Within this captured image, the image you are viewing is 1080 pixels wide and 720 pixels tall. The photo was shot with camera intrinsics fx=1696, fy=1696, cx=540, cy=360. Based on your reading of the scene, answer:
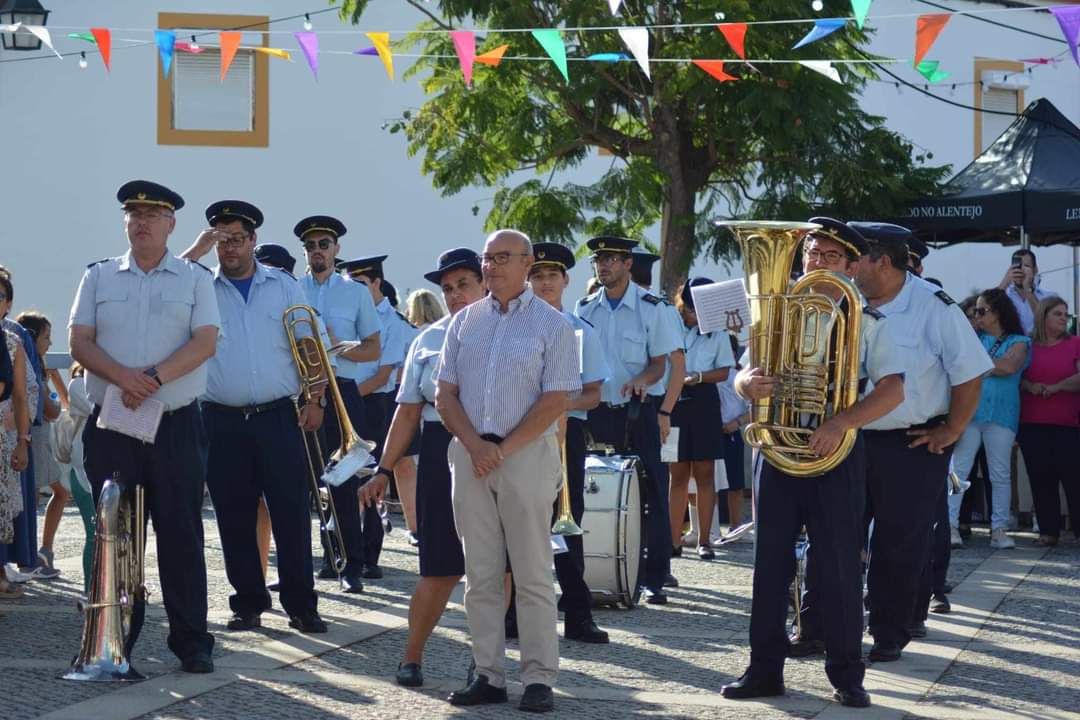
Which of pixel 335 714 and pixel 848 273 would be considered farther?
pixel 848 273

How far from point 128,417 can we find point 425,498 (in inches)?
51.1

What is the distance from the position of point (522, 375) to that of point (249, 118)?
17570 mm

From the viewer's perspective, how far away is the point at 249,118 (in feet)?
77.0

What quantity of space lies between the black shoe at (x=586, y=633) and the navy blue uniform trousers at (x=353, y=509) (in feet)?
6.72

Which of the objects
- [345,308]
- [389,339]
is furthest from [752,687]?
[389,339]

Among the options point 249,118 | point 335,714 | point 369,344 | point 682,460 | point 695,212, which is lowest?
point 335,714

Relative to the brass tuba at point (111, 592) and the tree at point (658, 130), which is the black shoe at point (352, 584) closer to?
the brass tuba at point (111, 592)

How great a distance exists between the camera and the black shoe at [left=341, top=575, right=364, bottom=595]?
10.1 metres

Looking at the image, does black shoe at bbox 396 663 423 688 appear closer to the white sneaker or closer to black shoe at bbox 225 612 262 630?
black shoe at bbox 225 612 262 630

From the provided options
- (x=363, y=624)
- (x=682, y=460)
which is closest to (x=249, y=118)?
(x=682, y=460)

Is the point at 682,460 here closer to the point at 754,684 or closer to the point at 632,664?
the point at 632,664

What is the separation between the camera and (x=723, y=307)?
699 cm

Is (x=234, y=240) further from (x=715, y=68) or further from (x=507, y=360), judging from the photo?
(x=715, y=68)

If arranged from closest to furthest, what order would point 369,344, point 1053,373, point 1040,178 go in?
point 369,344, point 1053,373, point 1040,178
